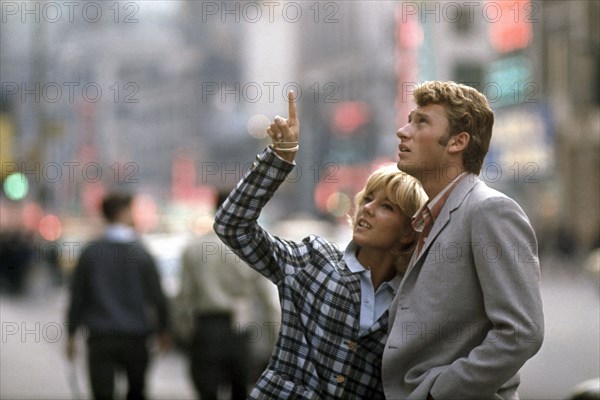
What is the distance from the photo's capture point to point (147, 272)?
24.5 feet

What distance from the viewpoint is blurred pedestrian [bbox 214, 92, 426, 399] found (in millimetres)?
3400

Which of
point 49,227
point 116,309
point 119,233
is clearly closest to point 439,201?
A: point 116,309

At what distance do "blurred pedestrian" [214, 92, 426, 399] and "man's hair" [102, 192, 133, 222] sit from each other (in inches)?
167

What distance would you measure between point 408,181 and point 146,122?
137 meters

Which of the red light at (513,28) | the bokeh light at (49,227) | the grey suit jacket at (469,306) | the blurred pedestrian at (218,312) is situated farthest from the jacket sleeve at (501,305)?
the red light at (513,28)

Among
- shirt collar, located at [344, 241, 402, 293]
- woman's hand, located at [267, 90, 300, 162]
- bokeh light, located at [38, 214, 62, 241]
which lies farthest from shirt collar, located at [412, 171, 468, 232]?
bokeh light, located at [38, 214, 62, 241]

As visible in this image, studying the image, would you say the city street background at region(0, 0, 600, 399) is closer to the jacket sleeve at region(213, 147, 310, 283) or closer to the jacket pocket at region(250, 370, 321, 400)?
the jacket sleeve at region(213, 147, 310, 283)

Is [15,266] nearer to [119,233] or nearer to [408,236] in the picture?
[119,233]

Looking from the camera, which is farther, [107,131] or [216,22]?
[216,22]

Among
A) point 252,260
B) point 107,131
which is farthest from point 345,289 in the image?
point 107,131

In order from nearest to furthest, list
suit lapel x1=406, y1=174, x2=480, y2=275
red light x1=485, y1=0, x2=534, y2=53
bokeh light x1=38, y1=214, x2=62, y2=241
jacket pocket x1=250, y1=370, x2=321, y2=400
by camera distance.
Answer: suit lapel x1=406, y1=174, x2=480, y2=275
jacket pocket x1=250, y1=370, x2=321, y2=400
bokeh light x1=38, y1=214, x2=62, y2=241
red light x1=485, y1=0, x2=534, y2=53

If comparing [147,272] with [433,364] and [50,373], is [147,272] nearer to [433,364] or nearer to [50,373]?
[433,364]

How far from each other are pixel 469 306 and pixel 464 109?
0.55 metres

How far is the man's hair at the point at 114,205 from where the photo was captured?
25.3ft
